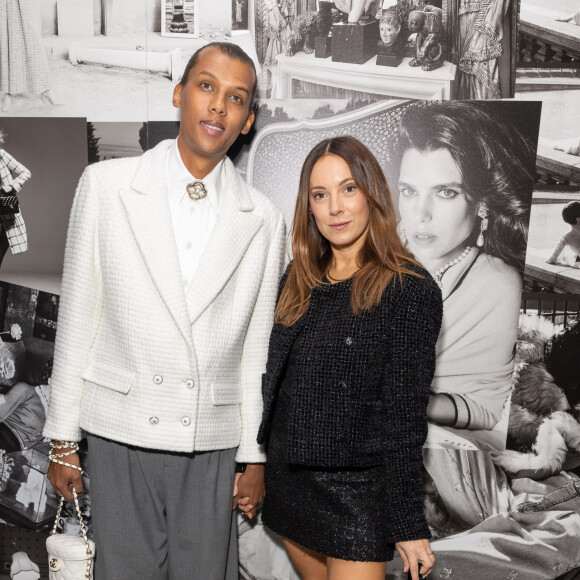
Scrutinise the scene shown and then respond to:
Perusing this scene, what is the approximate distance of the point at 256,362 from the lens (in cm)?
196

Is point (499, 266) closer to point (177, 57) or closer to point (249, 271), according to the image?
point (249, 271)

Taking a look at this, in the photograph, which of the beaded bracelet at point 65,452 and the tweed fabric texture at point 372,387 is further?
the beaded bracelet at point 65,452

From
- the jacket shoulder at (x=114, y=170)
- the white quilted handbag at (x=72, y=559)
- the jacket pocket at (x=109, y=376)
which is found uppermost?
the jacket shoulder at (x=114, y=170)

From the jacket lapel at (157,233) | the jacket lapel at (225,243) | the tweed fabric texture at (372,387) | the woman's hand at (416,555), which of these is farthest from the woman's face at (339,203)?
the woman's hand at (416,555)

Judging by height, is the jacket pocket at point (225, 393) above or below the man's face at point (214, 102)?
below

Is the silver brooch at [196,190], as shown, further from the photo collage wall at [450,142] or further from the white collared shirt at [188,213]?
the photo collage wall at [450,142]

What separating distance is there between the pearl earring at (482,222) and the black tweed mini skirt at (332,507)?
960 millimetres

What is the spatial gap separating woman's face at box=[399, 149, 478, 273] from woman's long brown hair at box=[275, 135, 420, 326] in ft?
1.61

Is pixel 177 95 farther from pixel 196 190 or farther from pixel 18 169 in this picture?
pixel 18 169

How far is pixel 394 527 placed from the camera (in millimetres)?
1573

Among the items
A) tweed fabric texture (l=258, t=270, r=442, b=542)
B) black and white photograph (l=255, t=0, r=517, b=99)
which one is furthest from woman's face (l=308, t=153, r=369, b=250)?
black and white photograph (l=255, t=0, r=517, b=99)

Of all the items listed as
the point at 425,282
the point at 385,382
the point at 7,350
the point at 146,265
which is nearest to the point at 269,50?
the point at 146,265

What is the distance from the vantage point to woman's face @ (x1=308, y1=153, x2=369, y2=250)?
1.75 m

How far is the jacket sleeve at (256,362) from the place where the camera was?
1.93 m
